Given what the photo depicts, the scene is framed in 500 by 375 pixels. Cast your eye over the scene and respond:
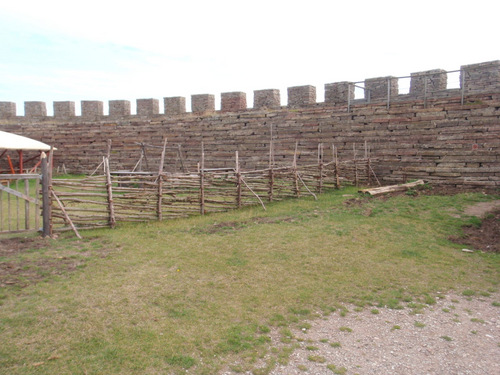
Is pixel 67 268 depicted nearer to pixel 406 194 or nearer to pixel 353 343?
pixel 353 343

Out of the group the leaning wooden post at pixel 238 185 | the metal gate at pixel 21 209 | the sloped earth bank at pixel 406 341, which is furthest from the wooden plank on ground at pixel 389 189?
the metal gate at pixel 21 209

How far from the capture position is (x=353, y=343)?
3.95m

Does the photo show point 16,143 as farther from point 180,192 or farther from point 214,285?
point 214,285

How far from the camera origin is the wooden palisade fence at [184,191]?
835 centimetres

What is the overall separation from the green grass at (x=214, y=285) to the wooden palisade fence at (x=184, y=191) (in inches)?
19.5

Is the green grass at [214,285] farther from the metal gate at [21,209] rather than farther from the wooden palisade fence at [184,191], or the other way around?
the metal gate at [21,209]

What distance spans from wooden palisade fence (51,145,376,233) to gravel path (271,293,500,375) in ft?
18.1

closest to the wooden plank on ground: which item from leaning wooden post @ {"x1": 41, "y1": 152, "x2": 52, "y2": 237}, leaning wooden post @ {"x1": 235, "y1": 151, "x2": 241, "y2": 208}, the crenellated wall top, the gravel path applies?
the crenellated wall top

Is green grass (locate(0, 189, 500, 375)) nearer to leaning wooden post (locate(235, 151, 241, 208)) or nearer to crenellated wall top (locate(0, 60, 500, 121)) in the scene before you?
leaning wooden post (locate(235, 151, 241, 208))

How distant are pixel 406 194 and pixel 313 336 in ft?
26.0

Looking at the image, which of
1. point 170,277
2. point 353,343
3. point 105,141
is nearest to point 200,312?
point 170,277

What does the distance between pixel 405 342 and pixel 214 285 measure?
241 cm

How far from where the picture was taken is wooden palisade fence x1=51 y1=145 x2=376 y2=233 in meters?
8.35

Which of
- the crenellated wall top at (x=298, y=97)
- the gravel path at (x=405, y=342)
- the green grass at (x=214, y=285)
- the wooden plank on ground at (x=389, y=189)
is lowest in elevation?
the gravel path at (x=405, y=342)
